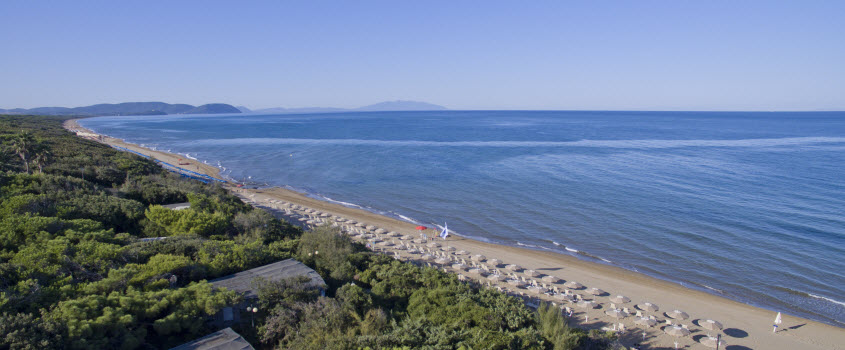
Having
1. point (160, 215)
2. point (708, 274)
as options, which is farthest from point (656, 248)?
point (160, 215)

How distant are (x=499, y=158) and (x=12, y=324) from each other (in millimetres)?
51818

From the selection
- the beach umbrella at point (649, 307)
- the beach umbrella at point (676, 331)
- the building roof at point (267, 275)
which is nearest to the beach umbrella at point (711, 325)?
the beach umbrella at point (676, 331)

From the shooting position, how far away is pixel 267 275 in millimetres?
11984

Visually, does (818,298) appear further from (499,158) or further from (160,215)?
(499,158)

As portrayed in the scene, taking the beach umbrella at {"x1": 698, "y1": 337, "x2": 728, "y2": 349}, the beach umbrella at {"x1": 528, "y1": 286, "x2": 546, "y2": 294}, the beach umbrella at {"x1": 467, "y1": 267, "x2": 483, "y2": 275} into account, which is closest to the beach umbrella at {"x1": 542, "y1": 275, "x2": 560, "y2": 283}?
the beach umbrella at {"x1": 528, "y1": 286, "x2": 546, "y2": 294}

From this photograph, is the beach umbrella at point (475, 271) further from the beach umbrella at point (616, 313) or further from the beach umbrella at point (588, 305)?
the beach umbrella at point (616, 313)

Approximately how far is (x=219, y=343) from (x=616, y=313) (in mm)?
13441

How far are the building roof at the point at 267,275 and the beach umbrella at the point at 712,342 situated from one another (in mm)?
12560

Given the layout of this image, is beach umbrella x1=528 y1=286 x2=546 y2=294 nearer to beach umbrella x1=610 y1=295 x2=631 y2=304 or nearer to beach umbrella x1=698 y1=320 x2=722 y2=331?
beach umbrella x1=610 y1=295 x2=631 y2=304

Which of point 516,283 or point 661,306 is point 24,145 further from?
point 661,306

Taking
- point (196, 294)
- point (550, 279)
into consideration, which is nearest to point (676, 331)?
point (550, 279)

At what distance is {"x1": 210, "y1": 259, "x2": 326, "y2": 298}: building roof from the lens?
1100 centimetres

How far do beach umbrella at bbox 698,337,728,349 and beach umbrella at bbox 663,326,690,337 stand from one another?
1.60 ft

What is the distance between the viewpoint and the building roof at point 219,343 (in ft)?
27.7
